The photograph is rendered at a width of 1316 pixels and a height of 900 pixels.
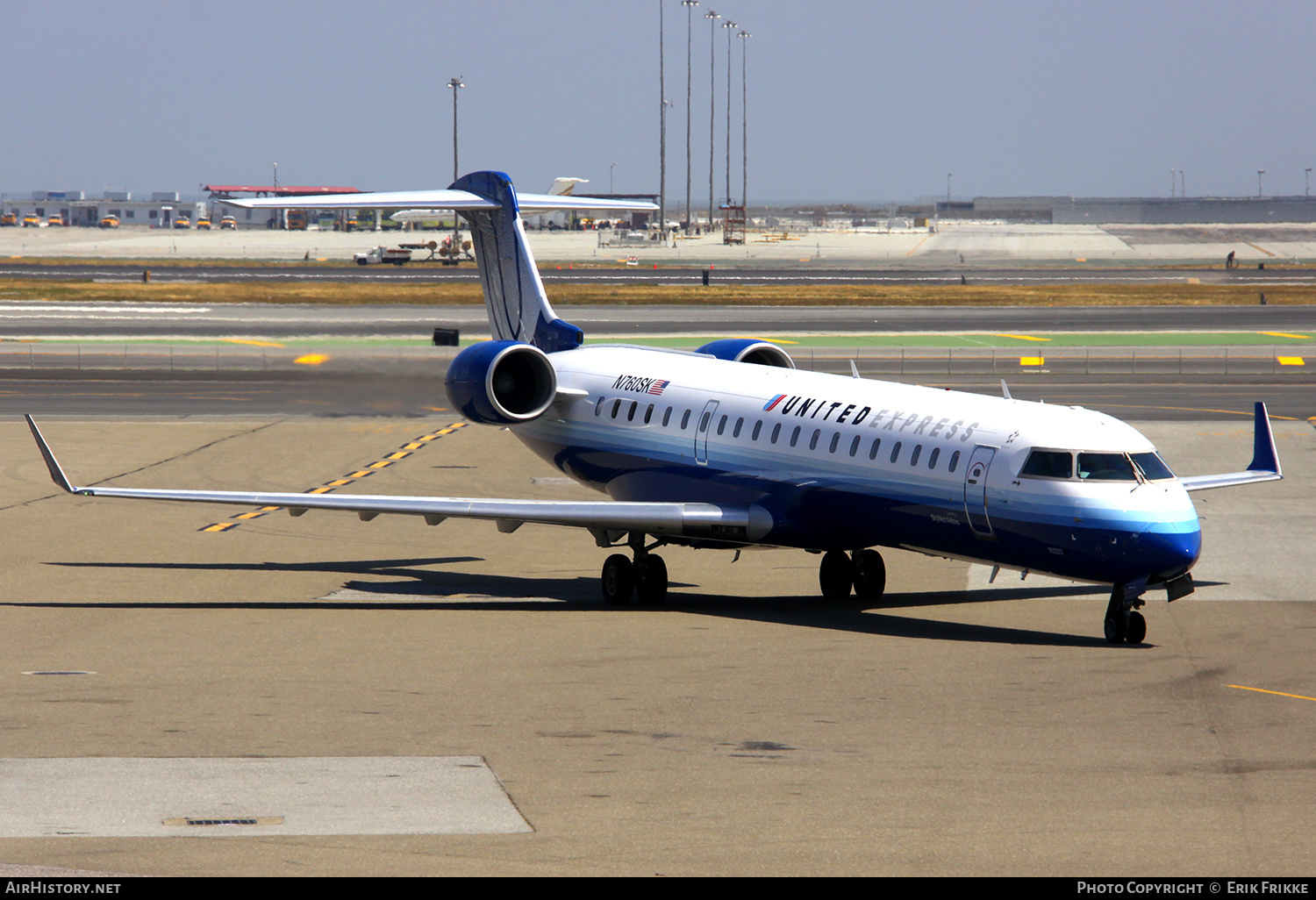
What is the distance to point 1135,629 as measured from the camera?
62.9ft

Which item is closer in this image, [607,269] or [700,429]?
[700,429]

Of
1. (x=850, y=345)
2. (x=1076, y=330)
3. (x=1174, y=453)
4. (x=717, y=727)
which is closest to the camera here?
(x=717, y=727)

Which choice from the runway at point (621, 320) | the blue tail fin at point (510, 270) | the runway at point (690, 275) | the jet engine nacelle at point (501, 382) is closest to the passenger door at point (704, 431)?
the jet engine nacelle at point (501, 382)

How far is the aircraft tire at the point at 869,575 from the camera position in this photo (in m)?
23.3

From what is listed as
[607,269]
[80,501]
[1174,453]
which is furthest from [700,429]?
[607,269]

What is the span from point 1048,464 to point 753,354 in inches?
360

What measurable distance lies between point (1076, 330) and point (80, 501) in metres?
54.1

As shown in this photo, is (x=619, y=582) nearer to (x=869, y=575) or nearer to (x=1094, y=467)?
(x=869, y=575)

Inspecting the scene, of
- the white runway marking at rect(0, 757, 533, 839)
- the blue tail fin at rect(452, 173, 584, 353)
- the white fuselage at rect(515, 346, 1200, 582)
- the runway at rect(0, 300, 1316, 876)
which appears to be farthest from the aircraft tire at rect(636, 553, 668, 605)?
the white runway marking at rect(0, 757, 533, 839)

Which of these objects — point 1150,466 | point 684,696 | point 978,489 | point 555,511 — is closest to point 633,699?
point 684,696

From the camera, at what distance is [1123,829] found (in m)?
11.5

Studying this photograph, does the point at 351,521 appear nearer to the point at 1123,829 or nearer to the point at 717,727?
the point at 717,727

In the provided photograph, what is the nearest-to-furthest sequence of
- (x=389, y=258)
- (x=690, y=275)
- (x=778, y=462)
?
(x=778, y=462), (x=690, y=275), (x=389, y=258)

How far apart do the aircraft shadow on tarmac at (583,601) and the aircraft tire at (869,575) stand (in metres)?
0.24
